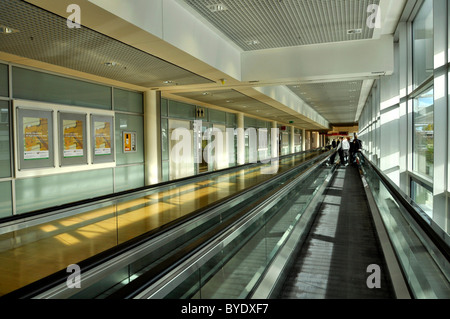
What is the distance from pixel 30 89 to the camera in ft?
23.7

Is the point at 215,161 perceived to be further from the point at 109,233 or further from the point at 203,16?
the point at 109,233

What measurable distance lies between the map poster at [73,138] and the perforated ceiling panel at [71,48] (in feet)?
4.53

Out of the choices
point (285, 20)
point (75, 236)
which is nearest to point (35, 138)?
point (75, 236)

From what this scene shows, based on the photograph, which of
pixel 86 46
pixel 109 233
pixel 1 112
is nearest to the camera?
pixel 109 233

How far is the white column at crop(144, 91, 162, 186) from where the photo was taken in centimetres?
1079

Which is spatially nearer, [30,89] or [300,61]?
[30,89]

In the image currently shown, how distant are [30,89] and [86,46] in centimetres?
220

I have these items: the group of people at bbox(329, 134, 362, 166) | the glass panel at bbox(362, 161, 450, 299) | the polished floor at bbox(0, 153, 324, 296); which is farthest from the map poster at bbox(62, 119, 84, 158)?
the group of people at bbox(329, 134, 362, 166)

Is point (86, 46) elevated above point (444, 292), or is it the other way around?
point (86, 46)

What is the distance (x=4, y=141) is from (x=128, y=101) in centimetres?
414

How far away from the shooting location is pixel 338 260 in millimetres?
5348

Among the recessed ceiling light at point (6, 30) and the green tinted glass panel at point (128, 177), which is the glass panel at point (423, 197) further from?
the recessed ceiling light at point (6, 30)
